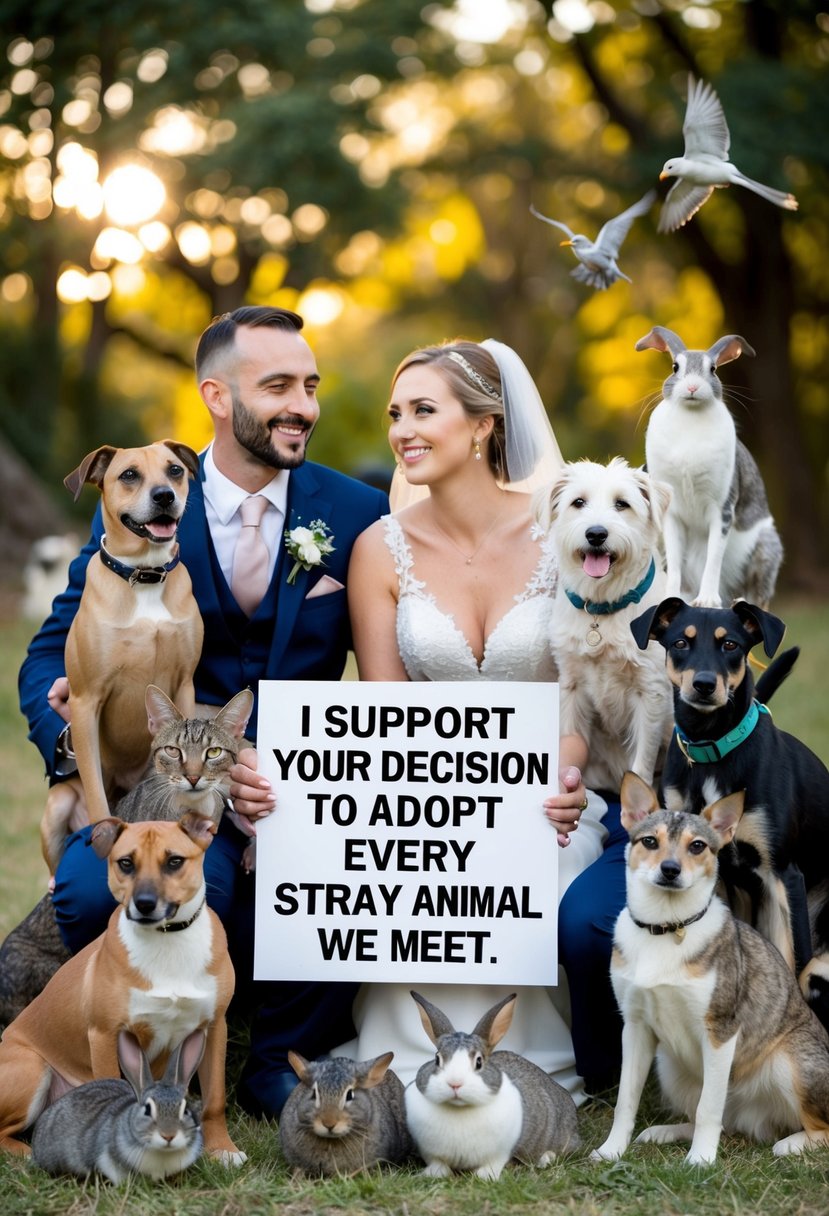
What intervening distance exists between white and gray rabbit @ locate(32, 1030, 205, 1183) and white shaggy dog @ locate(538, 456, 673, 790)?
1.70m

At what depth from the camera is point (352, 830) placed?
3943 millimetres

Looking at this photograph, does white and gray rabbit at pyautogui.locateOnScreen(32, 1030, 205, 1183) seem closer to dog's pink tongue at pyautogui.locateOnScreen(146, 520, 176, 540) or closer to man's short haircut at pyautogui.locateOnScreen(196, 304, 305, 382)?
dog's pink tongue at pyautogui.locateOnScreen(146, 520, 176, 540)

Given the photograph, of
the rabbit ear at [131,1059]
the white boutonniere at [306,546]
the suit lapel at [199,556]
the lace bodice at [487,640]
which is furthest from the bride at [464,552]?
the rabbit ear at [131,1059]

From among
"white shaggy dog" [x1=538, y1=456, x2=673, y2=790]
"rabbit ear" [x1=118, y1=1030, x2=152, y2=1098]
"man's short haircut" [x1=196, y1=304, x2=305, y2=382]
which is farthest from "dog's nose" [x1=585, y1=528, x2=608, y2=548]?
"rabbit ear" [x1=118, y1=1030, x2=152, y2=1098]

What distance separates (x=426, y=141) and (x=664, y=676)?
24587mm

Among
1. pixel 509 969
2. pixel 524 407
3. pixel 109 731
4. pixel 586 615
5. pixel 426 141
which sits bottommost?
pixel 509 969

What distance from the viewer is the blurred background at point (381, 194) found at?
17.0m

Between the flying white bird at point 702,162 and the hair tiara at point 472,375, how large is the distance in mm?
819

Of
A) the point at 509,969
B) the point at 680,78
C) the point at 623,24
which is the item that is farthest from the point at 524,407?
the point at 623,24

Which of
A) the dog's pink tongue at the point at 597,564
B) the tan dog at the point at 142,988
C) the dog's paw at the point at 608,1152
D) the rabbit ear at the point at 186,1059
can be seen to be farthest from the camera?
the dog's pink tongue at the point at 597,564

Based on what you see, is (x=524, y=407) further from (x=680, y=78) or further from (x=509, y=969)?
(x=680, y=78)

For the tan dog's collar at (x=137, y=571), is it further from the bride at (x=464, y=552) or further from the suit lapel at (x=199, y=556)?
the bride at (x=464, y=552)

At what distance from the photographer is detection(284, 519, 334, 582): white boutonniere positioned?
175 inches

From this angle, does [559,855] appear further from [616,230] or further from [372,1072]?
[616,230]
